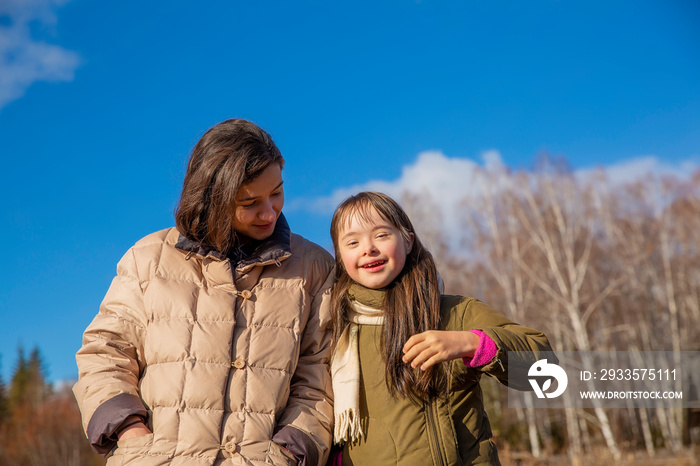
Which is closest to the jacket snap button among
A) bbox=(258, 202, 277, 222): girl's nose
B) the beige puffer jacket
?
the beige puffer jacket

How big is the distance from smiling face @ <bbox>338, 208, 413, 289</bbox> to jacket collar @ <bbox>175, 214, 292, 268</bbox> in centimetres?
28

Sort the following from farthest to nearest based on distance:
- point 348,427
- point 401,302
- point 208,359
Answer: point 401,302, point 348,427, point 208,359

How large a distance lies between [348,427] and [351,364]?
10.2 inches

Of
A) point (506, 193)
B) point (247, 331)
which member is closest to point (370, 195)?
point (247, 331)

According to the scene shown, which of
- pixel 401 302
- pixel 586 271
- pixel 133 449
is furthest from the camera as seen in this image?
pixel 586 271

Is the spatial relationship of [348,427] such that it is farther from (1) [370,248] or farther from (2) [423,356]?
(1) [370,248]

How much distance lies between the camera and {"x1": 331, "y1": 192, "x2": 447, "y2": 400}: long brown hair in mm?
2469

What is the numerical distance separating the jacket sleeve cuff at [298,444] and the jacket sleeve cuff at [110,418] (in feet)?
1.82

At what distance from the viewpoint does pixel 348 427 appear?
8.18 ft

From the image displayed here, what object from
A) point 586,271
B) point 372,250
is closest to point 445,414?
point 372,250

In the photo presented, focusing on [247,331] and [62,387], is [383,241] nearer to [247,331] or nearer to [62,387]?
[247,331]

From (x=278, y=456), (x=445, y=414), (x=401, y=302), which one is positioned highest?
(x=401, y=302)

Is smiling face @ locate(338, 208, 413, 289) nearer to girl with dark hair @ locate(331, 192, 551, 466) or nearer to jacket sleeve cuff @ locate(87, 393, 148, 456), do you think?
girl with dark hair @ locate(331, 192, 551, 466)

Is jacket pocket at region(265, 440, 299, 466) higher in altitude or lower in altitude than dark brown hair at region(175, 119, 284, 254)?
lower
